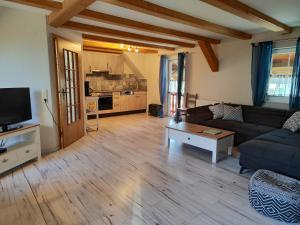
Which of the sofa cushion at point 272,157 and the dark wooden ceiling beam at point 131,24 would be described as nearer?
the sofa cushion at point 272,157

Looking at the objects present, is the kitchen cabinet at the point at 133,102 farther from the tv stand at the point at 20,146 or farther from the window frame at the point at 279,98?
the window frame at the point at 279,98

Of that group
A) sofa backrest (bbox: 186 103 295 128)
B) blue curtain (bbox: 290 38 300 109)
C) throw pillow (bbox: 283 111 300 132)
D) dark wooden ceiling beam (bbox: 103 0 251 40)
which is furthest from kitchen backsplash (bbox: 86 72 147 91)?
throw pillow (bbox: 283 111 300 132)

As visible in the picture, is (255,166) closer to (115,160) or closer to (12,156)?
(115,160)

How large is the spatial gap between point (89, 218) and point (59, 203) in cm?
45

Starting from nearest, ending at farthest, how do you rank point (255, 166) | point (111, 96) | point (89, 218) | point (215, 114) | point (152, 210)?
1. point (89, 218)
2. point (152, 210)
3. point (255, 166)
4. point (215, 114)
5. point (111, 96)

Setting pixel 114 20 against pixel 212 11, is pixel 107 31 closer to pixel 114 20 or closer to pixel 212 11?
pixel 114 20

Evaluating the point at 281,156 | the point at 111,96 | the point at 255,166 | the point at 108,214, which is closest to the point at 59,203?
the point at 108,214

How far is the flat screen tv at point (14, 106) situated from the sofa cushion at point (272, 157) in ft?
10.7

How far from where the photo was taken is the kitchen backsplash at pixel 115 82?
6.95 metres

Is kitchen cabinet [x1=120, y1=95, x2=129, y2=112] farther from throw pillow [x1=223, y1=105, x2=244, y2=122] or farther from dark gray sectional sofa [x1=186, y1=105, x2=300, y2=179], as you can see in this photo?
throw pillow [x1=223, y1=105, x2=244, y2=122]

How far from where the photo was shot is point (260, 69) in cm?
426

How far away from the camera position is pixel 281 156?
7.82 feet

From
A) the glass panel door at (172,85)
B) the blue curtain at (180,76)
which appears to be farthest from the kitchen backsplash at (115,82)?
the blue curtain at (180,76)

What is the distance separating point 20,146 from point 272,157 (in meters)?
3.49
